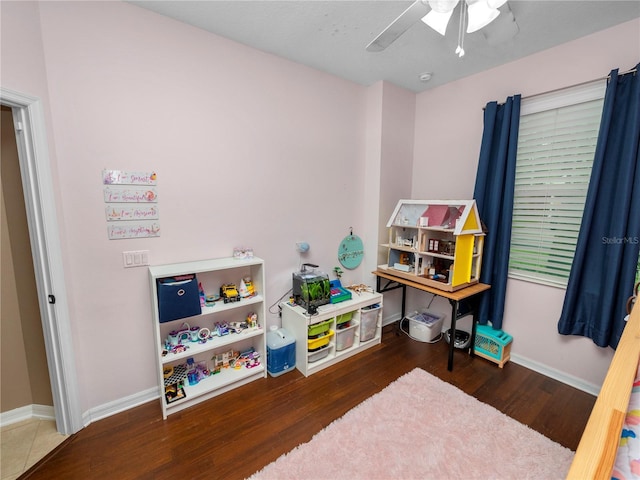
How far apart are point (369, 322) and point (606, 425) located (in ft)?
6.64

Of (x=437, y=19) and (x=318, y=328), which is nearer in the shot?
(x=437, y=19)

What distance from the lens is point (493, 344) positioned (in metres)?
2.46

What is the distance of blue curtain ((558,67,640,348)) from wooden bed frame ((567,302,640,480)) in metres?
1.22

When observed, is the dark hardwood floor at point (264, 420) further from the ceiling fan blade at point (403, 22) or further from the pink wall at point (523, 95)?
the ceiling fan blade at point (403, 22)

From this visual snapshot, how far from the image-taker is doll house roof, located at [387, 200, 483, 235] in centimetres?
229

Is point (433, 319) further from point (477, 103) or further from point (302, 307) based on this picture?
point (477, 103)

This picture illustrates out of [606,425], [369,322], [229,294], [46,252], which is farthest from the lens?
[369,322]

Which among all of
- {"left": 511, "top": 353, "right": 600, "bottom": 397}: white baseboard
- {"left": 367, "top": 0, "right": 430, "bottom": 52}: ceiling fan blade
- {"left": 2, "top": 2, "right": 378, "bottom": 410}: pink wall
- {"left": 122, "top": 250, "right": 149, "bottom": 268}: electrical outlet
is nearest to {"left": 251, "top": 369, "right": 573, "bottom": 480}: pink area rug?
{"left": 511, "top": 353, "right": 600, "bottom": 397}: white baseboard

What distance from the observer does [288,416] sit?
1.88m

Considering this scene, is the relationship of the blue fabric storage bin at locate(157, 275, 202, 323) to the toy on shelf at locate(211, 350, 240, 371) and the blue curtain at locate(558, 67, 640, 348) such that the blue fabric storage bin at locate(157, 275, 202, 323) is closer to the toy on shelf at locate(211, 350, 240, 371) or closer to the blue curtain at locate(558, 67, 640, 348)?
the toy on shelf at locate(211, 350, 240, 371)

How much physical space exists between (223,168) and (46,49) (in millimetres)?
1097

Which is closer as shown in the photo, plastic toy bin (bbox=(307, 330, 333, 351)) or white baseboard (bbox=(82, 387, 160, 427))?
white baseboard (bbox=(82, 387, 160, 427))

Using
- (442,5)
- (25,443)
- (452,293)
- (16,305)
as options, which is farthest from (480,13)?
(25,443)

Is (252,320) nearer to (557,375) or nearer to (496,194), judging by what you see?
(496,194)
